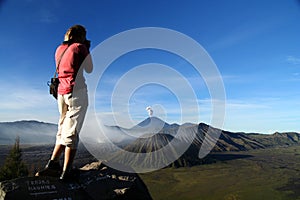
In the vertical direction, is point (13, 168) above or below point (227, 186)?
above

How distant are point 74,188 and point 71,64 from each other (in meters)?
3.07

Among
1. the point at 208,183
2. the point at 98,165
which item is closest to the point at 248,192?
the point at 208,183

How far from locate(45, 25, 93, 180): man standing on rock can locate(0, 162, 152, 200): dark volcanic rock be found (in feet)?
1.20

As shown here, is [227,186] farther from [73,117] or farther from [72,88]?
[72,88]

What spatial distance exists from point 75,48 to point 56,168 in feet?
10.2

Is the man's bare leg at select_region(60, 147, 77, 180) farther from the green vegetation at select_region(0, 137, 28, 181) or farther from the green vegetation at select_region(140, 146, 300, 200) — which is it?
the green vegetation at select_region(140, 146, 300, 200)

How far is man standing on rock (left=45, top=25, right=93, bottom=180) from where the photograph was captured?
620 centimetres

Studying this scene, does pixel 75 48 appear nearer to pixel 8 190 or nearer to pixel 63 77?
pixel 63 77

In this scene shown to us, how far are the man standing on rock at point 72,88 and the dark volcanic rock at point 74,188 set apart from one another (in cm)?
36

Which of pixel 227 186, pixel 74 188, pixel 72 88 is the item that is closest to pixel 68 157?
pixel 74 188

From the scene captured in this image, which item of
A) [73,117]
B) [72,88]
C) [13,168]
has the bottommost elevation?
[13,168]

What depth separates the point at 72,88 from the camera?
6.25 m

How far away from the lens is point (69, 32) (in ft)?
21.4

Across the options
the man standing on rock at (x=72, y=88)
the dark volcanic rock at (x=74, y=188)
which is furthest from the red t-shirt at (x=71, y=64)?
the dark volcanic rock at (x=74, y=188)
